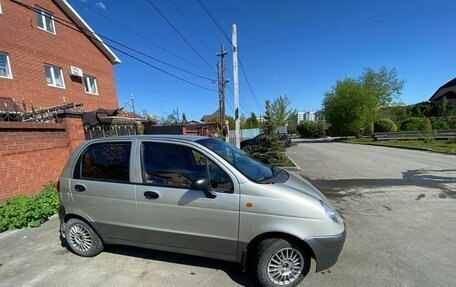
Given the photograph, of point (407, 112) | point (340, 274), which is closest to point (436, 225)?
point (340, 274)

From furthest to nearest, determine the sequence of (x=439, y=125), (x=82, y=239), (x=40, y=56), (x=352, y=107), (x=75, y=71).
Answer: (x=352, y=107) < (x=439, y=125) < (x=75, y=71) < (x=40, y=56) < (x=82, y=239)

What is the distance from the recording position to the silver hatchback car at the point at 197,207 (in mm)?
2758

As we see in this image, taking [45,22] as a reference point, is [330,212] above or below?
below

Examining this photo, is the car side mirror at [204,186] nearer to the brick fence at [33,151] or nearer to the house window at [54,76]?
the brick fence at [33,151]

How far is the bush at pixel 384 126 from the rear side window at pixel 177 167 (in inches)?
1310

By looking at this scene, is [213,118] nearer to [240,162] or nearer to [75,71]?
[75,71]

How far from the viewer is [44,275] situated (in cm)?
325

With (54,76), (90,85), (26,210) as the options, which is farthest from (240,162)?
(90,85)

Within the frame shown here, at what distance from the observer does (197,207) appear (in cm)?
295

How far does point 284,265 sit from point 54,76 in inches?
621

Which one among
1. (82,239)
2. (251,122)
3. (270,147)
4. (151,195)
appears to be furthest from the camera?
(251,122)

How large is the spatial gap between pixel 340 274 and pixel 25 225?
5.63 meters

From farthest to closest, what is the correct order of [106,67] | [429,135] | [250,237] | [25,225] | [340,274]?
[429,135]
[106,67]
[25,225]
[340,274]
[250,237]

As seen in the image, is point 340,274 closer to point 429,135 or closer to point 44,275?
point 44,275
